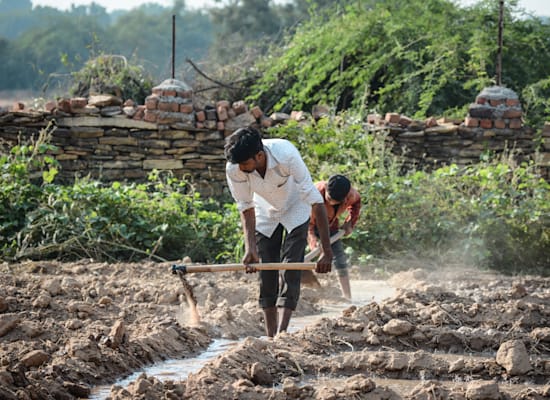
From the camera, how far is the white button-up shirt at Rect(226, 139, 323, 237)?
5031 millimetres

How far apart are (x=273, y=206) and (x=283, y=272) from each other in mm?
464

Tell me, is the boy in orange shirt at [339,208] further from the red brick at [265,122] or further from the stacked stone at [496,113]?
the stacked stone at [496,113]

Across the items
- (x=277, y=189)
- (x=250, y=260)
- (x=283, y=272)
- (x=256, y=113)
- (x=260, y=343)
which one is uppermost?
(x=256, y=113)

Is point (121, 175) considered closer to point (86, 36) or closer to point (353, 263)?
point (353, 263)

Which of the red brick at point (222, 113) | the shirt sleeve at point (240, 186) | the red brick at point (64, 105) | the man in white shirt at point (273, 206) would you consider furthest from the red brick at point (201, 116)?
the shirt sleeve at point (240, 186)

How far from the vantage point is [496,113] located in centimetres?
1065

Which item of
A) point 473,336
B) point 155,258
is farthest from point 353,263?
point 473,336

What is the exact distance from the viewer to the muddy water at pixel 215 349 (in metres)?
4.68

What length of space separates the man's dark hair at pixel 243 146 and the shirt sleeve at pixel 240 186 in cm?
24

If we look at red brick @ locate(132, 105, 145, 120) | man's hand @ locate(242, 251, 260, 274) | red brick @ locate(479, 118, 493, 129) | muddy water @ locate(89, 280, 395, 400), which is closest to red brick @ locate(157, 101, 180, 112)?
red brick @ locate(132, 105, 145, 120)

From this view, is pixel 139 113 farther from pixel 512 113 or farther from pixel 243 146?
pixel 243 146

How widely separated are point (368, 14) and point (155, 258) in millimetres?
6147

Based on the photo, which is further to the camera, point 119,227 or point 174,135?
point 174,135

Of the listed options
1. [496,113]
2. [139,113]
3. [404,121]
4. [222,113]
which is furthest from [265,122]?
[496,113]
